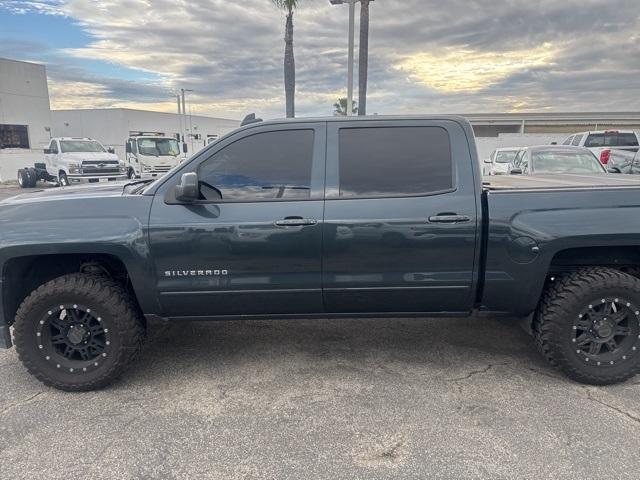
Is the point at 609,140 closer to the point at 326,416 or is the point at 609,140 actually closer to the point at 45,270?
the point at 326,416

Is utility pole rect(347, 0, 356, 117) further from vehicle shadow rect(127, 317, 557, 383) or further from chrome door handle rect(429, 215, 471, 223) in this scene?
chrome door handle rect(429, 215, 471, 223)

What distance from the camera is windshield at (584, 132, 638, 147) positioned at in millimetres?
14711

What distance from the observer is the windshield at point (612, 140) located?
1471cm

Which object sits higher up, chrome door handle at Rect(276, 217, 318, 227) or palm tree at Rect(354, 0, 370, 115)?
palm tree at Rect(354, 0, 370, 115)

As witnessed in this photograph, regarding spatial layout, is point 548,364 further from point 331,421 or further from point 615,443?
point 331,421

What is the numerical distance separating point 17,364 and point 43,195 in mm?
1472

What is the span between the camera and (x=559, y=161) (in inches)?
358

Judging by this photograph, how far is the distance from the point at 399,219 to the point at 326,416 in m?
1.43

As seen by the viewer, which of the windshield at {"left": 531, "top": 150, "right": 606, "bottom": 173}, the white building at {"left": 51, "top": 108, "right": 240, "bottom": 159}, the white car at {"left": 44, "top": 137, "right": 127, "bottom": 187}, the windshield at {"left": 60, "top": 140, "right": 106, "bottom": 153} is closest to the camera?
the windshield at {"left": 531, "top": 150, "right": 606, "bottom": 173}

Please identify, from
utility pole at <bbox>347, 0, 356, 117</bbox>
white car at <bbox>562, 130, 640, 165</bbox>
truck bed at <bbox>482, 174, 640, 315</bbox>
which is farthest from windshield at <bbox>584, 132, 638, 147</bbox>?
truck bed at <bbox>482, 174, 640, 315</bbox>

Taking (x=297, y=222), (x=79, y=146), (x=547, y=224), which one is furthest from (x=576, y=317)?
(x=79, y=146)

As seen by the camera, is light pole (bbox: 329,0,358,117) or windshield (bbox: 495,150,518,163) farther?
windshield (bbox: 495,150,518,163)

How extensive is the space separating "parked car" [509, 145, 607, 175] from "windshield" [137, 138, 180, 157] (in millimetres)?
15527

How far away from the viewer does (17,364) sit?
381 centimetres
